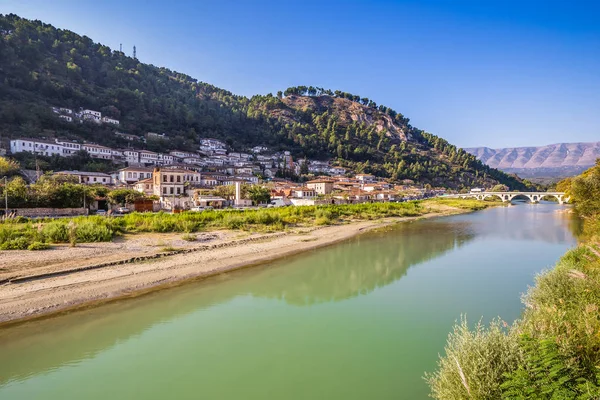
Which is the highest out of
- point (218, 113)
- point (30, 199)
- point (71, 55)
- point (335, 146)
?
point (71, 55)

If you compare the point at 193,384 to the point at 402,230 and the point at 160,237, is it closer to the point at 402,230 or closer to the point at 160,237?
the point at 160,237

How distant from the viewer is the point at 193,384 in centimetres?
697

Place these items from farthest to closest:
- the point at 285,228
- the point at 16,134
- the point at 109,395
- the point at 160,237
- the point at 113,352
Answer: the point at 16,134 → the point at 285,228 → the point at 160,237 → the point at 113,352 → the point at 109,395

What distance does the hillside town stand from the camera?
4203 centimetres

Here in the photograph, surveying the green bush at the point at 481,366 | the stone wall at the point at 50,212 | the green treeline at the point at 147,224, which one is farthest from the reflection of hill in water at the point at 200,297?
the stone wall at the point at 50,212

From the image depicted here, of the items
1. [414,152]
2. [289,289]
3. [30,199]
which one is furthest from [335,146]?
[289,289]

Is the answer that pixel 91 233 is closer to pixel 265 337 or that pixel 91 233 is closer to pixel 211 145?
pixel 265 337

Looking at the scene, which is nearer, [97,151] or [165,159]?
[97,151]

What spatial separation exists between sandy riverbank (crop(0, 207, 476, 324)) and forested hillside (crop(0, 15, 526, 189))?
180ft

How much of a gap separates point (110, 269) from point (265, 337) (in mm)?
8959

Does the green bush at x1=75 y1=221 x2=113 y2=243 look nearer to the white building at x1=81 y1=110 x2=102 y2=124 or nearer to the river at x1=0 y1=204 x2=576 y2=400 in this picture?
the river at x1=0 y1=204 x2=576 y2=400

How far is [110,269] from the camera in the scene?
14141mm

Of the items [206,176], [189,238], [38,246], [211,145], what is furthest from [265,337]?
[211,145]

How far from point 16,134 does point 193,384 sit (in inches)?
2773
